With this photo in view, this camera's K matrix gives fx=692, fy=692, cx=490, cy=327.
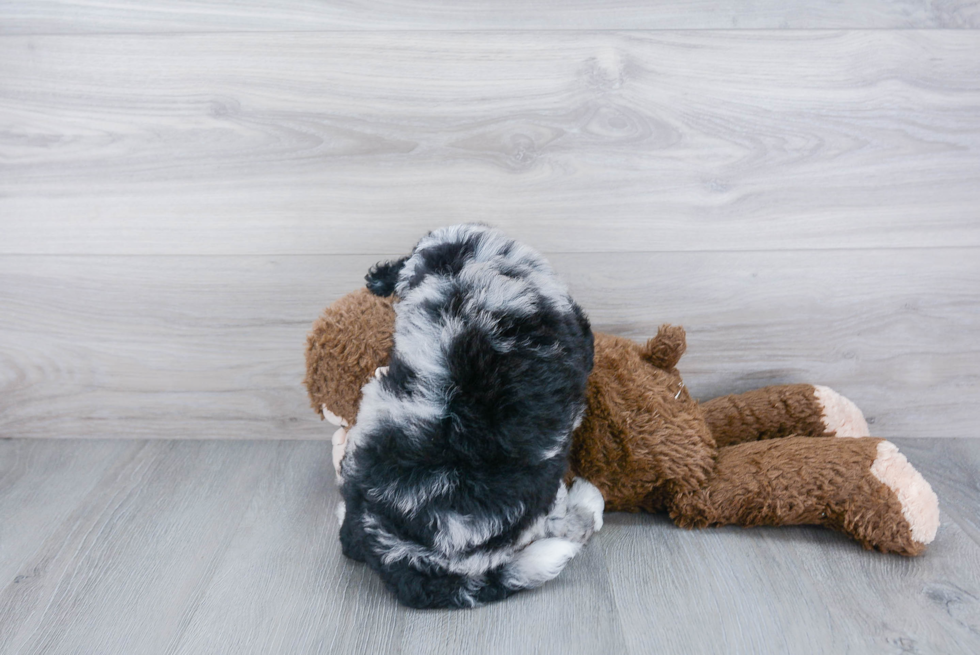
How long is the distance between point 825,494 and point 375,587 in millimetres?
552

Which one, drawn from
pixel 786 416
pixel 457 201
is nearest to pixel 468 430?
pixel 457 201

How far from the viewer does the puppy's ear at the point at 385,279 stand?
86 cm

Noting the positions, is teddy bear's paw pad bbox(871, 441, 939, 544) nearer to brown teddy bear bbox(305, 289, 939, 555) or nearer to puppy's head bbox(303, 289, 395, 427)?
brown teddy bear bbox(305, 289, 939, 555)

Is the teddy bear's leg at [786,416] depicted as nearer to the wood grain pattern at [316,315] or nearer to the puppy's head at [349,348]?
the wood grain pattern at [316,315]

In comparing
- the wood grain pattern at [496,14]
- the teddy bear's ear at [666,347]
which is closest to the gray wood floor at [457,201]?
the wood grain pattern at [496,14]

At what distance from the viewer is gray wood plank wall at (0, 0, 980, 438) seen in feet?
3.18

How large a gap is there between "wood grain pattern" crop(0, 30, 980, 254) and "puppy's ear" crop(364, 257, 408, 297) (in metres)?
0.18

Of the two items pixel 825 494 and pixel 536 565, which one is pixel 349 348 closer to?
pixel 536 565

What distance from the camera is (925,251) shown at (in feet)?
3.40

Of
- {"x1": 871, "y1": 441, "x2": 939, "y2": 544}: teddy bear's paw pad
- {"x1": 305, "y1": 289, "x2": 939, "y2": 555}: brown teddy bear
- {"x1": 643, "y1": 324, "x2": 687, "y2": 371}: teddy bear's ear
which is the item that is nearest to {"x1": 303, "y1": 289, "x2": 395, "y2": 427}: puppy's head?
{"x1": 305, "y1": 289, "x2": 939, "y2": 555}: brown teddy bear

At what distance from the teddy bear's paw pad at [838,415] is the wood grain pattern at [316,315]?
0.26 feet

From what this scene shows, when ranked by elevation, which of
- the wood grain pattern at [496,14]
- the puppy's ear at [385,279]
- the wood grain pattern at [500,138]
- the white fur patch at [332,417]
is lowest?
the white fur patch at [332,417]

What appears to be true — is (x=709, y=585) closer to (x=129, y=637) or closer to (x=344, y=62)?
(x=129, y=637)

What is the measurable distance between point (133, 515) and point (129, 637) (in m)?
0.26
